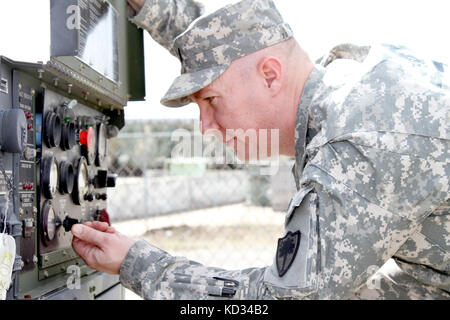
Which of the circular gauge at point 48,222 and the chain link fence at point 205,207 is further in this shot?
the chain link fence at point 205,207

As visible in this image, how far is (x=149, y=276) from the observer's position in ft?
5.20

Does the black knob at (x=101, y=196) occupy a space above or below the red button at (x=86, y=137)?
below

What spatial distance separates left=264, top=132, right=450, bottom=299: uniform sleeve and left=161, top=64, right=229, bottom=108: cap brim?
518 millimetres

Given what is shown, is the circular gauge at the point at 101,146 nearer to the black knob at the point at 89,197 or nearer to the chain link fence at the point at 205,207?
the black knob at the point at 89,197

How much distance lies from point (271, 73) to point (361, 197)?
57cm

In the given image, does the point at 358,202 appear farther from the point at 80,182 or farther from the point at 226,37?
the point at 80,182

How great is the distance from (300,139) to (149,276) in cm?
69

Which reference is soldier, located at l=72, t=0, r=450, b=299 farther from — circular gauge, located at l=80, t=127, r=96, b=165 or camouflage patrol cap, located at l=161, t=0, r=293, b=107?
circular gauge, located at l=80, t=127, r=96, b=165

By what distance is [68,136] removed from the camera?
1.85 meters

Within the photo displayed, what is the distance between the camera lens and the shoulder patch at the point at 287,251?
1398 mm

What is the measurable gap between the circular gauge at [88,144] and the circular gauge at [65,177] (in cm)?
14

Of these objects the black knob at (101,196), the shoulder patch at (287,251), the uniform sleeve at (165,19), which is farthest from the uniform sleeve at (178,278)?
the uniform sleeve at (165,19)

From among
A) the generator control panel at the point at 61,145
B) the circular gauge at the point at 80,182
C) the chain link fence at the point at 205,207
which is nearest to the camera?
the generator control panel at the point at 61,145

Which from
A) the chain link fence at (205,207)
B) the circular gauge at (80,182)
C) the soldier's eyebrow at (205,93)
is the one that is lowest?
the chain link fence at (205,207)
